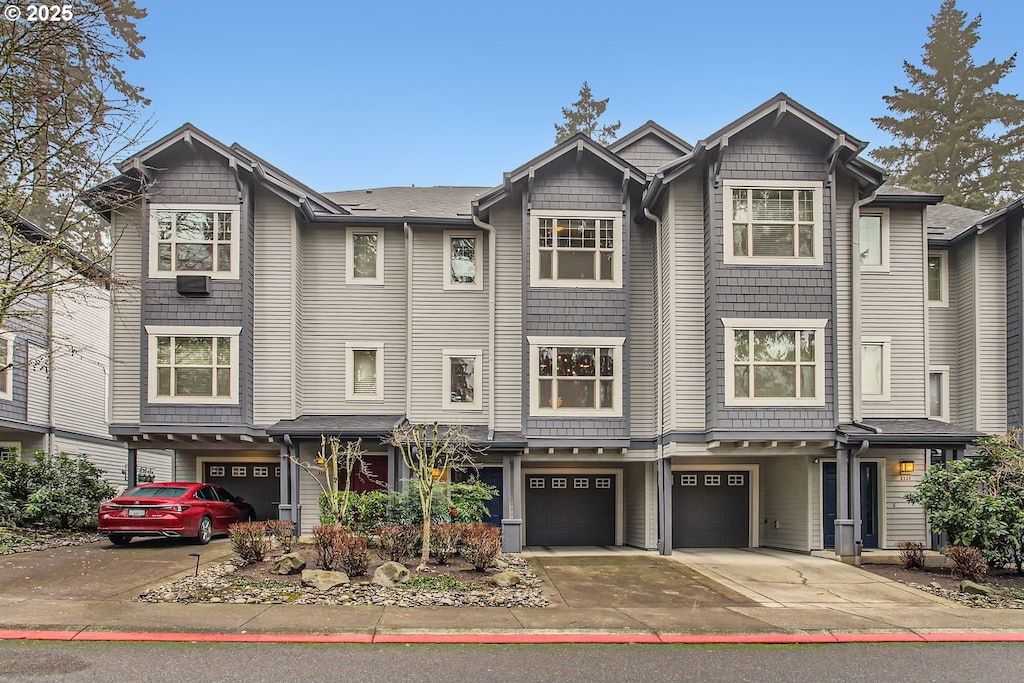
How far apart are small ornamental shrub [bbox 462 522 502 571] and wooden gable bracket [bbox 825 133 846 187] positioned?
10257 millimetres

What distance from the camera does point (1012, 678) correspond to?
7.95m

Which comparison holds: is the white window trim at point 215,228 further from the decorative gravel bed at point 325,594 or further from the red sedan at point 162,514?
the decorative gravel bed at point 325,594

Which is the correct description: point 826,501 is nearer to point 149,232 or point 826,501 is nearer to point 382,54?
point 149,232

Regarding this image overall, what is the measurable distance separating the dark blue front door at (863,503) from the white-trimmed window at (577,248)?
21.0 feet

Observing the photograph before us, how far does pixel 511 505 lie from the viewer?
1705 centimetres

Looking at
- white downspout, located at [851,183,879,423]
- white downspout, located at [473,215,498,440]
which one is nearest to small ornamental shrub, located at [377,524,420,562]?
white downspout, located at [473,215,498,440]

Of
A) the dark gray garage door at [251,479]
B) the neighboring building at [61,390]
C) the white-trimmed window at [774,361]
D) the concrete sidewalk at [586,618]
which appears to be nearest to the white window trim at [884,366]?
the white-trimmed window at [774,361]

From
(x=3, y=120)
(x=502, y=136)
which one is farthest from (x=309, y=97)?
(x=3, y=120)

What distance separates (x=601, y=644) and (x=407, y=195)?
16480 millimetres

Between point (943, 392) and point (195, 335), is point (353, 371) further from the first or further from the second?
point (943, 392)

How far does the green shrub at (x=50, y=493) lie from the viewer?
1756 cm

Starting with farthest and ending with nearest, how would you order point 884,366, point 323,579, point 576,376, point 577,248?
point 884,366, point 577,248, point 576,376, point 323,579

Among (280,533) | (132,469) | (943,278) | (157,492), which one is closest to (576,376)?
(280,533)

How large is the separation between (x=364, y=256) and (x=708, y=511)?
33.9 feet
